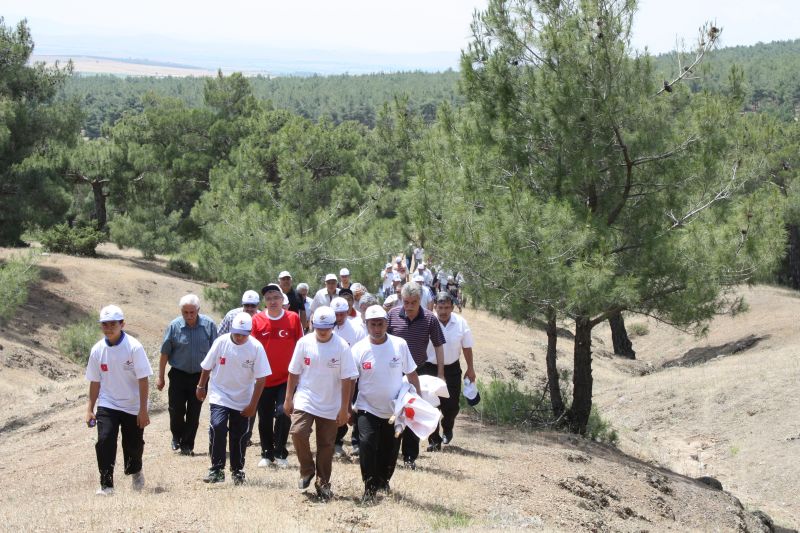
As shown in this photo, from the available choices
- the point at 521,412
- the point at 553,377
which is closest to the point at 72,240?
the point at 521,412

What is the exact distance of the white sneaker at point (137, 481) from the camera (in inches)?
331

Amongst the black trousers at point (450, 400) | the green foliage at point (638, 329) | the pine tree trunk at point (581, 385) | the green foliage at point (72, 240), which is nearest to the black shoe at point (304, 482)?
the black trousers at point (450, 400)

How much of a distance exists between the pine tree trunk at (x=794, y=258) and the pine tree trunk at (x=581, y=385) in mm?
25882

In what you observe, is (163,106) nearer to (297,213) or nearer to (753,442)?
(297,213)

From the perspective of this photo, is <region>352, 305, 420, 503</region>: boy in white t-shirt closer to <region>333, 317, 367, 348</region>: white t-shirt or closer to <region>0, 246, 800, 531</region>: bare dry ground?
<region>0, 246, 800, 531</region>: bare dry ground

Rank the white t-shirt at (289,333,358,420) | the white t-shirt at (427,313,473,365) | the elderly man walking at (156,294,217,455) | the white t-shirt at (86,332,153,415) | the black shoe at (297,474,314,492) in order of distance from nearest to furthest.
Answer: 1. the white t-shirt at (289,333,358,420)
2. the black shoe at (297,474,314,492)
3. the white t-shirt at (86,332,153,415)
4. the elderly man walking at (156,294,217,455)
5. the white t-shirt at (427,313,473,365)

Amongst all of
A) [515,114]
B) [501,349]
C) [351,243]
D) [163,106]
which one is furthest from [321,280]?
[163,106]

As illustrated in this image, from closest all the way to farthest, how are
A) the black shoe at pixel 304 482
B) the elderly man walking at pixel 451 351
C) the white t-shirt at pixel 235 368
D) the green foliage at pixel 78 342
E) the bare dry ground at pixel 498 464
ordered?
1. the bare dry ground at pixel 498 464
2. the black shoe at pixel 304 482
3. the white t-shirt at pixel 235 368
4. the elderly man walking at pixel 451 351
5. the green foliage at pixel 78 342

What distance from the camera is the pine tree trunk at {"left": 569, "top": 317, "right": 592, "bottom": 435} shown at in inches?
553

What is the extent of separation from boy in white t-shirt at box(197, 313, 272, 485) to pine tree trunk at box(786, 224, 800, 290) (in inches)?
1292

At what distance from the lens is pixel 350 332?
9562mm

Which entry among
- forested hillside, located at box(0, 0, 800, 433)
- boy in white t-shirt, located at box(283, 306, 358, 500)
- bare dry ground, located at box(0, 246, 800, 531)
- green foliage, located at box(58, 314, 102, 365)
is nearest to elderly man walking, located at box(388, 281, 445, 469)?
bare dry ground, located at box(0, 246, 800, 531)

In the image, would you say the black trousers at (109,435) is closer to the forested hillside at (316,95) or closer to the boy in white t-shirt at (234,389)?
the boy in white t-shirt at (234,389)

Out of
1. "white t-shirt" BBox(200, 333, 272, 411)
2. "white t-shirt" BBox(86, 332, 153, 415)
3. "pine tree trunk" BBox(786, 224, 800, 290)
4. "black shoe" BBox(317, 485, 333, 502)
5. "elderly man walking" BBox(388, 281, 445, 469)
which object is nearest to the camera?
"black shoe" BBox(317, 485, 333, 502)
